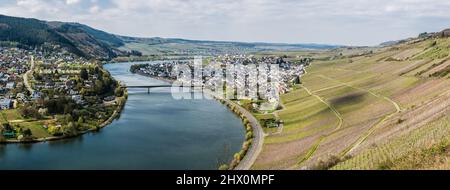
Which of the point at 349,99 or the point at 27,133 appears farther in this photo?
the point at 349,99

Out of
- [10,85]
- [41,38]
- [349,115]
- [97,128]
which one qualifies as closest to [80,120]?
[97,128]

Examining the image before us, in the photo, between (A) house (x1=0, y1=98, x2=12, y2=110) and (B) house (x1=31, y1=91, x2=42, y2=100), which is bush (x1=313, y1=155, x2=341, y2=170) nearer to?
(A) house (x1=0, y1=98, x2=12, y2=110)

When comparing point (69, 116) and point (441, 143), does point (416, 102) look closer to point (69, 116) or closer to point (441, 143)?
point (441, 143)

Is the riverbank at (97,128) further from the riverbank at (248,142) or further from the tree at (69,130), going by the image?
the riverbank at (248,142)

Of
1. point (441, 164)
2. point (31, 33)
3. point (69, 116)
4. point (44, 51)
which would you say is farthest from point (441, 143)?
point (31, 33)

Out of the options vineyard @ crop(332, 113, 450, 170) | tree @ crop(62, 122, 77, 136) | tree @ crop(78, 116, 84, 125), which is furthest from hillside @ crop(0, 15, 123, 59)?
vineyard @ crop(332, 113, 450, 170)

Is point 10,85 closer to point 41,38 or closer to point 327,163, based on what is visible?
point 327,163

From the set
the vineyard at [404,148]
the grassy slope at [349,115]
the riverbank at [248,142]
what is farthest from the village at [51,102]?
the vineyard at [404,148]
